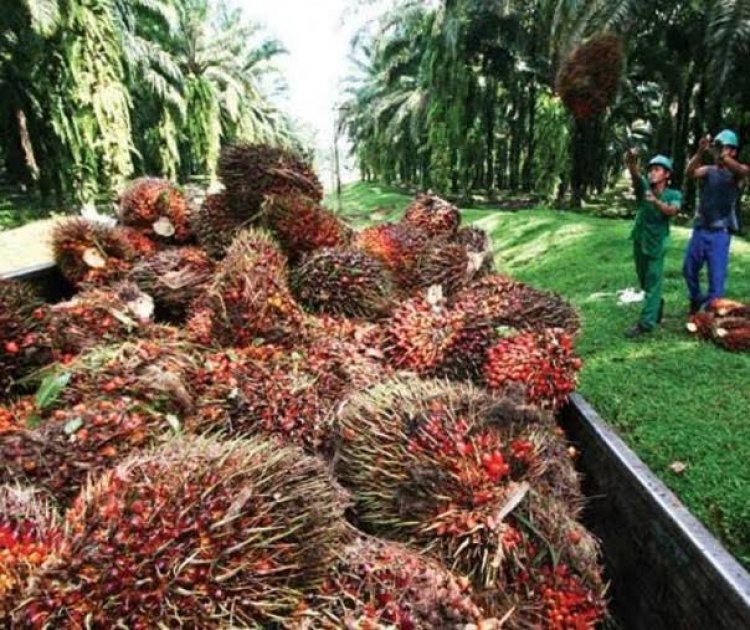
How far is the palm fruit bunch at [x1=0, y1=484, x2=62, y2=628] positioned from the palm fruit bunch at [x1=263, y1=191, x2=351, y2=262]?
101 inches

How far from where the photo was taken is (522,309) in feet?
10.7

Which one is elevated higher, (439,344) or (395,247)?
(395,247)

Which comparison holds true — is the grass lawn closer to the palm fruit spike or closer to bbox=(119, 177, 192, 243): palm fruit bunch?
the palm fruit spike

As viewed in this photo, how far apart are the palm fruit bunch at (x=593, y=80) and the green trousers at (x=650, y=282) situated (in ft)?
4.19

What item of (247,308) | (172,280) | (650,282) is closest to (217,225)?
(172,280)

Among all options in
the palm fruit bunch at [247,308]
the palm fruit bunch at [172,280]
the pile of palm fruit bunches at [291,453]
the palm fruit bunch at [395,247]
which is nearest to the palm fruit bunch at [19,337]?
the pile of palm fruit bunches at [291,453]

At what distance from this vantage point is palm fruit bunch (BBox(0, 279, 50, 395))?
2.70 m

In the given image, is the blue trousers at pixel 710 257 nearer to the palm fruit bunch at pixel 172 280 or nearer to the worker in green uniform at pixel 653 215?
the worker in green uniform at pixel 653 215

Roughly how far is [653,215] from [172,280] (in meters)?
3.96

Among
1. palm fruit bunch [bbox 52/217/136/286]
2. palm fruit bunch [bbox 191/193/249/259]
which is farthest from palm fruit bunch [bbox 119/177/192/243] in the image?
palm fruit bunch [bbox 191/193/249/259]

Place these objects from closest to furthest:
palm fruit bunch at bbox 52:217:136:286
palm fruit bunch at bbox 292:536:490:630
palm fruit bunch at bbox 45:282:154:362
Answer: palm fruit bunch at bbox 292:536:490:630, palm fruit bunch at bbox 45:282:154:362, palm fruit bunch at bbox 52:217:136:286

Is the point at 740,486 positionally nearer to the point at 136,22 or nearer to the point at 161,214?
the point at 161,214

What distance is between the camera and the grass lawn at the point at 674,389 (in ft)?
10.2

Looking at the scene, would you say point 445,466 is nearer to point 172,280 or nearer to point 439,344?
point 439,344
